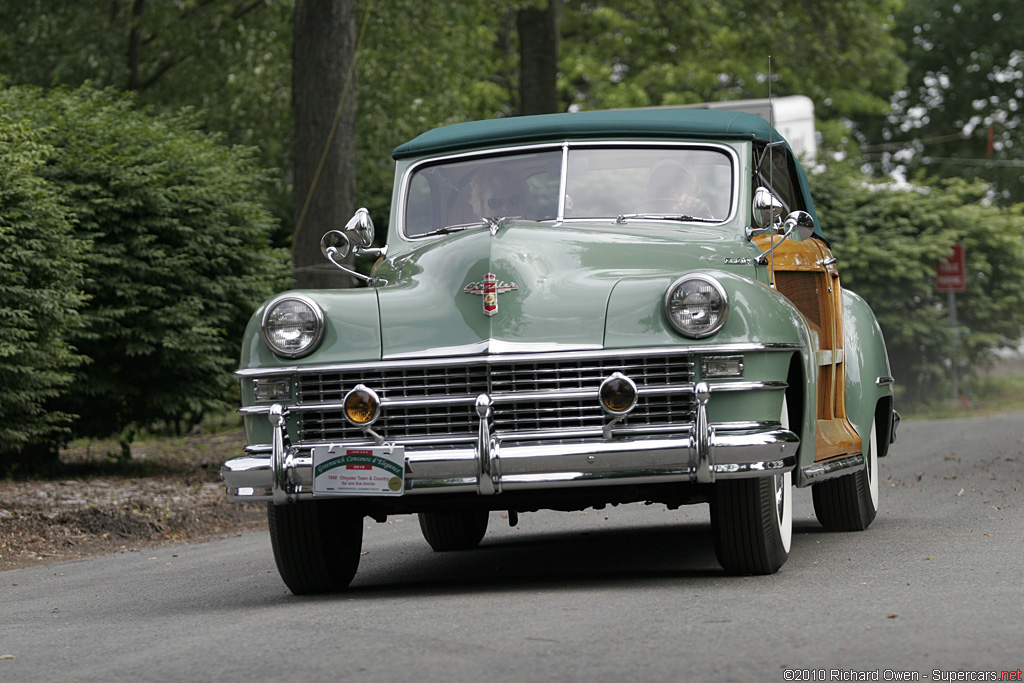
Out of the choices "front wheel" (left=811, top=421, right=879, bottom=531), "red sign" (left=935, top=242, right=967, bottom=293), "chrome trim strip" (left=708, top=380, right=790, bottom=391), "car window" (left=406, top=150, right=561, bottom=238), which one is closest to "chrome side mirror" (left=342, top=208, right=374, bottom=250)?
"car window" (left=406, top=150, right=561, bottom=238)

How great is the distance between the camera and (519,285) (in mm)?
6375

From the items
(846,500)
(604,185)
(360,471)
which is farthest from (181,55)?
(360,471)

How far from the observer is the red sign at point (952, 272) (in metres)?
23.1

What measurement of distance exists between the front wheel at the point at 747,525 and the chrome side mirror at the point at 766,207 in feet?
4.62

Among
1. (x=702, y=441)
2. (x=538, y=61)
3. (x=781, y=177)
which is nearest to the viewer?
(x=702, y=441)

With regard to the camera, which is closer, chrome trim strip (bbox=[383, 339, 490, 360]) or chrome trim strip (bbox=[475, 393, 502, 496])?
chrome trim strip (bbox=[475, 393, 502, 496])

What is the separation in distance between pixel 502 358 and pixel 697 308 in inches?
33.4

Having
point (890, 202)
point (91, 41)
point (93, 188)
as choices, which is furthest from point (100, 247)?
point (890, 202)

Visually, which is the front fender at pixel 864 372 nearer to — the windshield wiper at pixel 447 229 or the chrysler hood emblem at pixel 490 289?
the windshield wiper at pixel 447 229

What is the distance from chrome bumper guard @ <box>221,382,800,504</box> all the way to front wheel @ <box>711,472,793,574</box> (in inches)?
8.5

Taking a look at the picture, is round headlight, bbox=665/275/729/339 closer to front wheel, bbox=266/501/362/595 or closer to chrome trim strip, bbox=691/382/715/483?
chrome trim strip, bbox=691/382/715/483

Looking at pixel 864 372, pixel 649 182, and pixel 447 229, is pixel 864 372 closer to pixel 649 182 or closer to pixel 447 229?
pixel 649 182

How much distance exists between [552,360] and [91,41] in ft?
65.8

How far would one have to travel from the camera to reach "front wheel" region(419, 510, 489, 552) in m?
8.71
